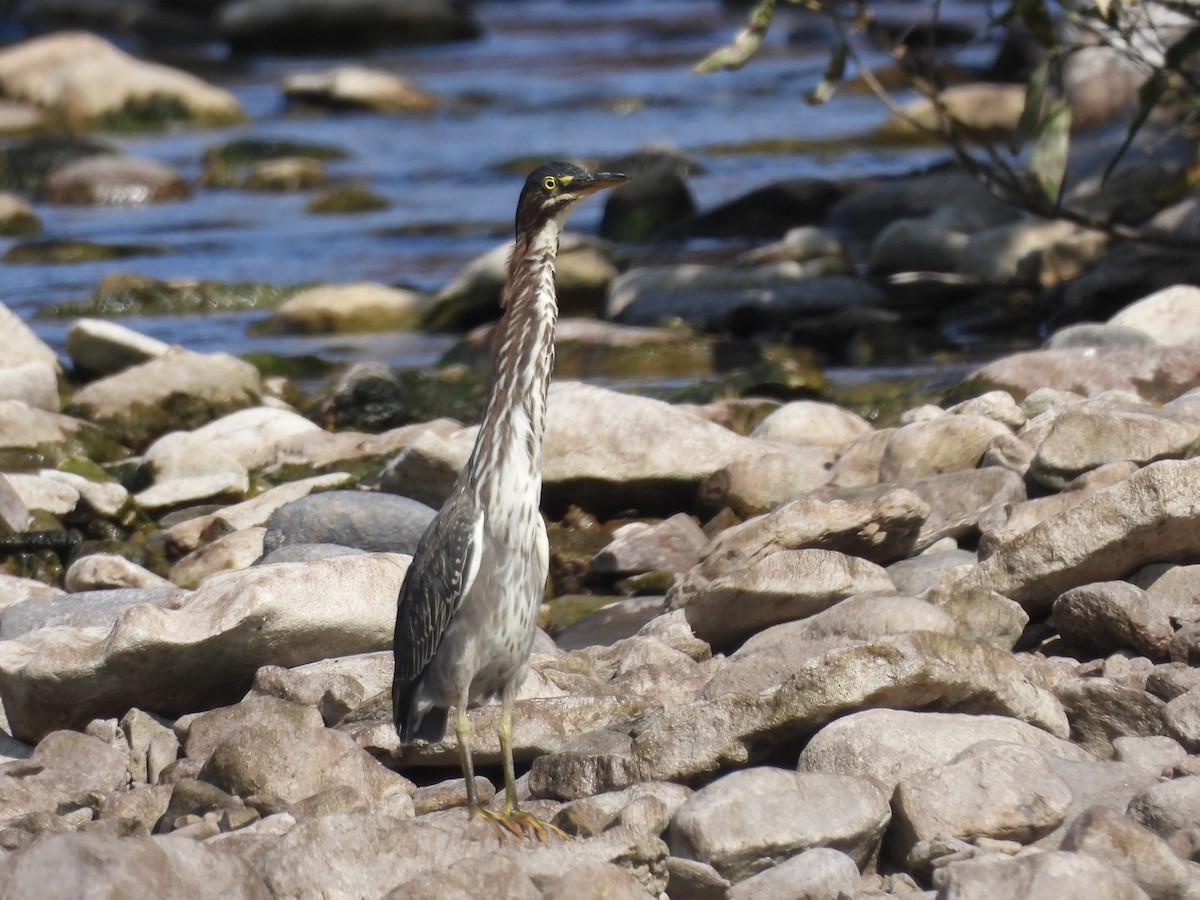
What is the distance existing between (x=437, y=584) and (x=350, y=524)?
8.02ft

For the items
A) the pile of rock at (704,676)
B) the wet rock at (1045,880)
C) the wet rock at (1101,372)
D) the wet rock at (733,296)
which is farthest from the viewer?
the wet rock at (733,296)

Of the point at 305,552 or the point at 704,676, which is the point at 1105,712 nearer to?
the point at 704,676

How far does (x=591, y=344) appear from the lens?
459 inches

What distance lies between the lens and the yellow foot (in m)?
4.23

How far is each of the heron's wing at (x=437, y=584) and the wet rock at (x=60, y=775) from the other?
0.97 meters

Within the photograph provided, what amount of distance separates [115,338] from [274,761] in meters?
7.03

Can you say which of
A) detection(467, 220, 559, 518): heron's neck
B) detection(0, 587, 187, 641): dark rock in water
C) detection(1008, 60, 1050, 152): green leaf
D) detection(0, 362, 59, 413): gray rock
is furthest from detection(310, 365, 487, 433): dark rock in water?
detection(467, 220, 559, 518): heron's neck

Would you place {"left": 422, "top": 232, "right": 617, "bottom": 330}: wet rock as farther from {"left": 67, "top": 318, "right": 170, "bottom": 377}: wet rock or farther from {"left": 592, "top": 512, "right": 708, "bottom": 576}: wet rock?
{"left": 592, "top": 512, "right": 708, "bottom": 576}: wet rock

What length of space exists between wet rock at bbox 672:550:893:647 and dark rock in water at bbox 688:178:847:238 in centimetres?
A: 1116

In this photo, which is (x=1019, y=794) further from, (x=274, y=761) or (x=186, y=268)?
(x=186, y=268)

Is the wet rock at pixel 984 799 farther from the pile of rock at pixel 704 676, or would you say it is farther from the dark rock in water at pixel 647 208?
the dark rock in water at pixel 647 208

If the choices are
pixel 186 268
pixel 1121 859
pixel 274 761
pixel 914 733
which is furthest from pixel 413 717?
pixel 186 268

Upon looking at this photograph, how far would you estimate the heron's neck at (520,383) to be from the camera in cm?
457

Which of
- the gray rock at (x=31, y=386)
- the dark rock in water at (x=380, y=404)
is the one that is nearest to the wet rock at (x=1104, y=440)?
the dark rock in water at (x=380, y=404)
